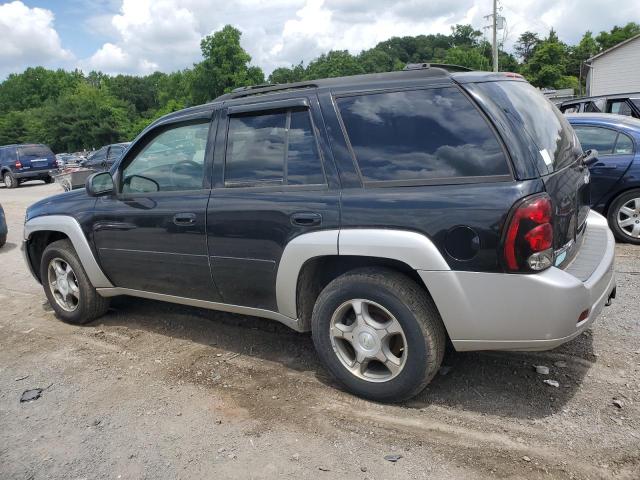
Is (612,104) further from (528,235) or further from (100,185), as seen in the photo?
(100,185)

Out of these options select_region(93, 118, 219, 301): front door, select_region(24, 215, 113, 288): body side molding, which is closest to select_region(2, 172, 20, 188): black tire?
select_region(24, 215, 113, 288): body side molding

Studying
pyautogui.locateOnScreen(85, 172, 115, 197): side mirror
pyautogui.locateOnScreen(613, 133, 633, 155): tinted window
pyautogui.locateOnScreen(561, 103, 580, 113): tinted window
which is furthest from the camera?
pyautogui.locateOnScreen(561, 103, 580, 113): tinted window

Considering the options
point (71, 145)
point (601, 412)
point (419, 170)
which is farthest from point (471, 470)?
point (71, 145)

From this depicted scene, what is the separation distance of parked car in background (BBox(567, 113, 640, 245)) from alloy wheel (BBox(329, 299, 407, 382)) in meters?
4.76

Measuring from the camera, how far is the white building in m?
40.2

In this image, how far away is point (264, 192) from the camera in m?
3.59

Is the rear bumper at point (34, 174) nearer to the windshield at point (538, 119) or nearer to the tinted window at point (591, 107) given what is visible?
the tinted window at point (591, 107)

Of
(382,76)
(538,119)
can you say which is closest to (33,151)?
(382,76)

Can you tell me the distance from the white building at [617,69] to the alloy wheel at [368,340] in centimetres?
4353

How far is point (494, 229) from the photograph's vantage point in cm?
276

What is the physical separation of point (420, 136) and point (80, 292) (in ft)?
11.5

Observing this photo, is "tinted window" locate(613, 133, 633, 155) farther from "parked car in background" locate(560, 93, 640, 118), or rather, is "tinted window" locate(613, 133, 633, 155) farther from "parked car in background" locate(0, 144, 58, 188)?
"parked car in background" locate(0, 144, 58, 188)

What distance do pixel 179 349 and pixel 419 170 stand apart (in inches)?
99.4

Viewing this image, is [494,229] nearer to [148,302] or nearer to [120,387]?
[120,387]
